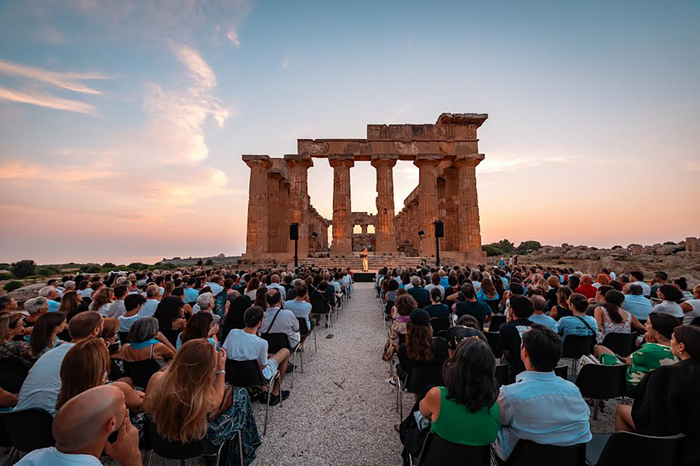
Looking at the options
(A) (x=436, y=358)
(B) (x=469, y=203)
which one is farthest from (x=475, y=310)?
(B) (x=469, y=203)

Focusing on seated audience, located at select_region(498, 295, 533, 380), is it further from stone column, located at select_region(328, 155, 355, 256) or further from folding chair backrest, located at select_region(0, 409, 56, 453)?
stone column, located at select_region(328, 155, 355, 256)

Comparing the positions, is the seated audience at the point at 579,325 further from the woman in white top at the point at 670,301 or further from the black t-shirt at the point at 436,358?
the black t-shirt at the point at 436,358

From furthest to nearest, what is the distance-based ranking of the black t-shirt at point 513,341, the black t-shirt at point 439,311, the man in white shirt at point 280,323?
the black t-shirt at point 439,311 → the man in white shirt at point 280,323 → the black t-shirt at point 513,341

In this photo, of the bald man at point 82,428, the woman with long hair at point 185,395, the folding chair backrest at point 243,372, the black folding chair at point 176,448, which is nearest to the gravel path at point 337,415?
the folding chair backrest at point 243,372

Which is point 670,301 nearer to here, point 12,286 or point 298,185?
point 298,185

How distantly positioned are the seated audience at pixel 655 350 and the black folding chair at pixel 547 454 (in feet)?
5.61

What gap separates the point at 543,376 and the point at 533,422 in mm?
327

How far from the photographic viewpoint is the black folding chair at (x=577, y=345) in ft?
13.7

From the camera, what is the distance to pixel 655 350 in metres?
2.97

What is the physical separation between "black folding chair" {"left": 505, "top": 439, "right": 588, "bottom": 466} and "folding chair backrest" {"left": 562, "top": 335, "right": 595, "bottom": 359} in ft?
9.04

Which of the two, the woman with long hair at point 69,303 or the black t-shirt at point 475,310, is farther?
the black t-shirt at point 475,310

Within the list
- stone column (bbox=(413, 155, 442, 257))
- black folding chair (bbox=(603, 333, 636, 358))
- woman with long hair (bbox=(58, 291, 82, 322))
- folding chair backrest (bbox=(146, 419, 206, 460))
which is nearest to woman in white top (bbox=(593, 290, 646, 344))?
black folding chair (bbox=(603, 333, 636, 358))

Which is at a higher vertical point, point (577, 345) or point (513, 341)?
point (513, 341)

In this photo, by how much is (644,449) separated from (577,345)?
2.67 meters
